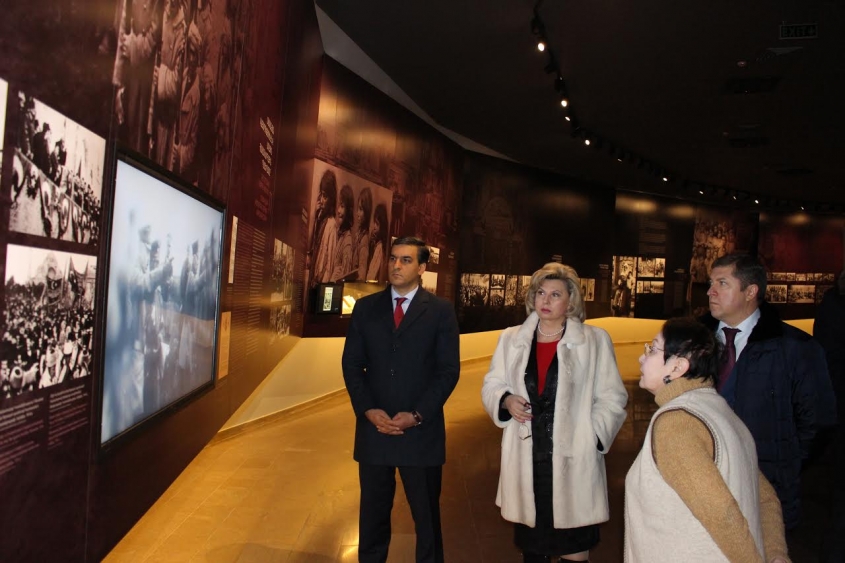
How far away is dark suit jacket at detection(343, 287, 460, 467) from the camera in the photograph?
345 centimetres

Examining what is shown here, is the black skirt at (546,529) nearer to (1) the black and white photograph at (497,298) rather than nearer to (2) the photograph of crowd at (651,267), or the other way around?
(1) the black and white photograph at (497,298)

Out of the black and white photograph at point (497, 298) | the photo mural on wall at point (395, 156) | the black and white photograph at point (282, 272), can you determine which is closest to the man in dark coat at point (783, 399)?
the black and white photograph at point (282, 272)

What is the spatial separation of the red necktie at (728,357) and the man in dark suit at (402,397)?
51.8 inches

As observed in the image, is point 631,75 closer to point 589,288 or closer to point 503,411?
point 503,411

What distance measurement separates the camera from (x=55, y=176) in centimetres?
172

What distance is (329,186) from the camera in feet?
28.9

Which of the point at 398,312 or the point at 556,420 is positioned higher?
the point at 398,312

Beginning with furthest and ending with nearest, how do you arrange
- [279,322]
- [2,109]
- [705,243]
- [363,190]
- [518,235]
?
[705,243] < [518,235] < [363,190] < [279,322] < [2,109]

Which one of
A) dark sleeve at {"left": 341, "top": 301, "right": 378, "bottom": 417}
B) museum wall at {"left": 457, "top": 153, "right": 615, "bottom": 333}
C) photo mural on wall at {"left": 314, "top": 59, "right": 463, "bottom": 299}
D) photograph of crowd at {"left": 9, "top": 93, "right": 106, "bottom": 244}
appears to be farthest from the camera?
museum wall at {"left": 457, "top": 153, "right": 615, "bottom": 333}

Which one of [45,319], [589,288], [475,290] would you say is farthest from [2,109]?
[589,288]

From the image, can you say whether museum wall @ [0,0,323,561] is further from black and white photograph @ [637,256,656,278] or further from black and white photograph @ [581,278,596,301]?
black and white photograph @ [637,256,656,278]

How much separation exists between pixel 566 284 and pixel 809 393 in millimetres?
1207

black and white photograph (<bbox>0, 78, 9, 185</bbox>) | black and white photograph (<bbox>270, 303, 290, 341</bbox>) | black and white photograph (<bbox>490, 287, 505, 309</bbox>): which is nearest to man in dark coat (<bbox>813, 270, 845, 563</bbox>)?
black and white photograph (<bbox>0, 78, 9, 185</bbox>)

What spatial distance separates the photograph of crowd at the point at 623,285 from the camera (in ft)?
70.4
